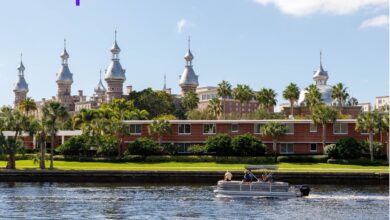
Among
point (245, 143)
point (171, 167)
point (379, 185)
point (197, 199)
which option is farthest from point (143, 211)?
point (245, 143)

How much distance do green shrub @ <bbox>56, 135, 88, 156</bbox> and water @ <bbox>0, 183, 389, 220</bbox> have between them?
32.9 m

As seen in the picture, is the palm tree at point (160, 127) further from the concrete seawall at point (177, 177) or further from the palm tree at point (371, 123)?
the palm tree at point (371, 123)

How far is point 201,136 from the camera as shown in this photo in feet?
366

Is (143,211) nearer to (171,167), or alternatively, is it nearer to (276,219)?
(276,219)

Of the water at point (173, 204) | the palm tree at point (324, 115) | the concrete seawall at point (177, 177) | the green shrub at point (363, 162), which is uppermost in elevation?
the palm tree at point (324, 115)

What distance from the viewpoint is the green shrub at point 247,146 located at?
104438 mm

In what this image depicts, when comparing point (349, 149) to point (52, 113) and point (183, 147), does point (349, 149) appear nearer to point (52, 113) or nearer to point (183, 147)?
point (183, 147)

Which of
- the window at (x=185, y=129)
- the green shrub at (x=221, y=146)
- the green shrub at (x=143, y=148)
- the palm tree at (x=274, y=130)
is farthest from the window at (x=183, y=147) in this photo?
the palm tree at (x=274, y=130)

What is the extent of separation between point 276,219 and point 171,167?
46.3 meters

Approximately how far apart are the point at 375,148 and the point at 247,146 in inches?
671

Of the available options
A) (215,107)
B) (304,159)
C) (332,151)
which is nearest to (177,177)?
(304,159)

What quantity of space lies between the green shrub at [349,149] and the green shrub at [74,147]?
35576 millimetres

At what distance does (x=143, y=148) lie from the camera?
106 meters

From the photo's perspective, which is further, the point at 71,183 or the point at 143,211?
the point at 71,183
